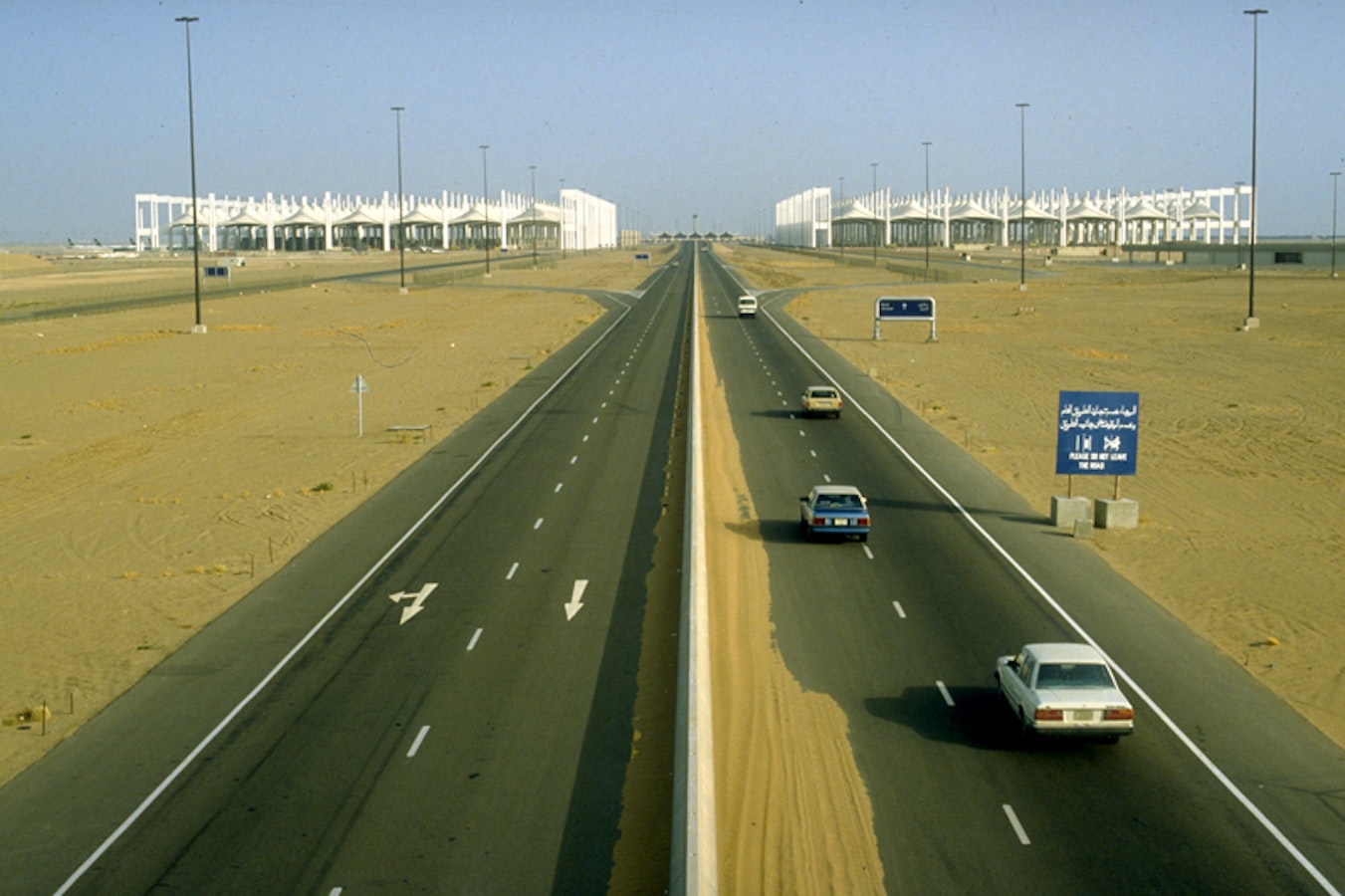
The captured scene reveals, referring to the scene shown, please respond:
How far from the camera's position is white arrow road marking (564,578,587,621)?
2511 cm

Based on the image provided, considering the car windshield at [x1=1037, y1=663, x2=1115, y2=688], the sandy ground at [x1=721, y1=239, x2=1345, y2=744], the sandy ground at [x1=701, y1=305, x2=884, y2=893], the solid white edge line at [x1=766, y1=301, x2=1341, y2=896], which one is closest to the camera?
the sandy ground at [x1=701, y1=305, x2=884, y2=893]

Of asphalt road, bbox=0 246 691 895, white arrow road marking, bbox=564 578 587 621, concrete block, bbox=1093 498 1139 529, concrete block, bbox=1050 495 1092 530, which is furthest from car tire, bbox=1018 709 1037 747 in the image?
concrete block, bbox=1093 498 1139 529

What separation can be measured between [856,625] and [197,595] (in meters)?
13.1

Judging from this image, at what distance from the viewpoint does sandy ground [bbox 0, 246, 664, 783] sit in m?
24.7

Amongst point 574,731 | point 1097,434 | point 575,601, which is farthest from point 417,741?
point 1097,434

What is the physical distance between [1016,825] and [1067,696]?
2857 mm

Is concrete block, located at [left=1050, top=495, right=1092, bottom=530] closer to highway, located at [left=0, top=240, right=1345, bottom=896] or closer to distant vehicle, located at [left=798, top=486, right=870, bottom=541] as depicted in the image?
highway, located at [left=0, top=240, right=1345, bottom=896]

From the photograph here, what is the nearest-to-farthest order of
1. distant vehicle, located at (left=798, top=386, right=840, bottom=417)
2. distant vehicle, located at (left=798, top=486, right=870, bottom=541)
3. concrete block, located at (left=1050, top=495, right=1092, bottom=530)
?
1. distant vehicle, located at (left=798, top=486, right=870, bottom=541)
2. concrete block, located at (left=1050, top=495, right=1092, bottom=530)
3. distant vehicle, located at (left=798, top=386, right=840, bottom=417)

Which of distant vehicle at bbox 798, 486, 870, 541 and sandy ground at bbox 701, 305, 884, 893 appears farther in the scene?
distant vehicle at bbox 798, 486, 870, 541

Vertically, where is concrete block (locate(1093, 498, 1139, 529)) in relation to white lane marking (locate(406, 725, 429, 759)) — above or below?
above

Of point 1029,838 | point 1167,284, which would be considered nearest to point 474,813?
point 1029,838

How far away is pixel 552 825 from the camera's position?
1605cm

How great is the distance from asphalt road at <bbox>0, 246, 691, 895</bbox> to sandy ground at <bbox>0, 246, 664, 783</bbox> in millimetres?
1397

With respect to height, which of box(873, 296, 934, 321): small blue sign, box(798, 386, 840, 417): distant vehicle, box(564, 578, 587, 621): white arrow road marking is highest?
box(873, 296, 934, 321): small blue sign
